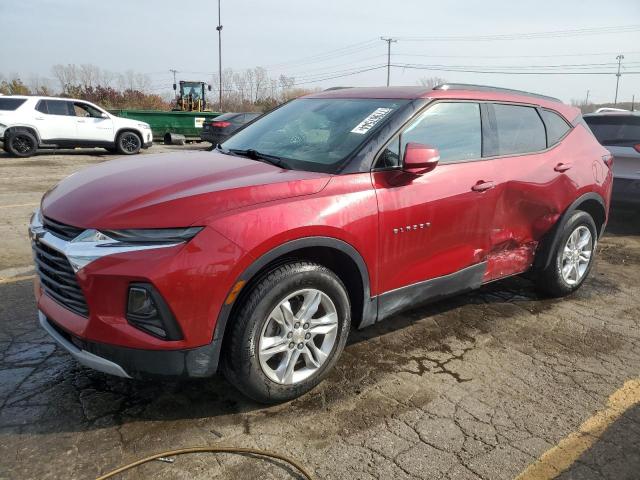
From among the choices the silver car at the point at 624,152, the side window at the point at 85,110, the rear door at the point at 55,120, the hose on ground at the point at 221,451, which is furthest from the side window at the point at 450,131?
the side window at the point at 85,110

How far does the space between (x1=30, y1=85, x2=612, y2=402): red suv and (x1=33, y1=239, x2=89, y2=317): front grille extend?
13 mm

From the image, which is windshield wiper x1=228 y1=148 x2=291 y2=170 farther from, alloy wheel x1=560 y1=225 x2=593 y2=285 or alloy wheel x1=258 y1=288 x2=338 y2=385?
alloy wheel x1=560 y1=225 x2=593 y2=285

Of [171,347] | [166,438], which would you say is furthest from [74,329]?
[166,438]

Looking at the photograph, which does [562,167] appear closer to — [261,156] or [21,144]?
[261,156]

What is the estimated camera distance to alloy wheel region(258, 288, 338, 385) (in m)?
2.77

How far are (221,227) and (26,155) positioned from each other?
15202 mm

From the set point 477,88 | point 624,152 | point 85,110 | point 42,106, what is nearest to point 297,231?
point 477,88

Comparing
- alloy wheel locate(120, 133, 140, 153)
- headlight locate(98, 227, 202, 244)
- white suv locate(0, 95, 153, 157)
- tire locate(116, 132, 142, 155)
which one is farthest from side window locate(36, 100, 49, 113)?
headlight locate(98, 227, 202, 244)

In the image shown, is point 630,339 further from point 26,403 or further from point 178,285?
point 26,403

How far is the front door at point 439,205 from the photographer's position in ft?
10.4

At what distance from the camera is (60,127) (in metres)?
15.5

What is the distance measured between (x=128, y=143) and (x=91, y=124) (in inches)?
50.4

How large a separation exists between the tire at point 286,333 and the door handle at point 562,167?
2378mm

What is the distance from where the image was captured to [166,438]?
2580mm
